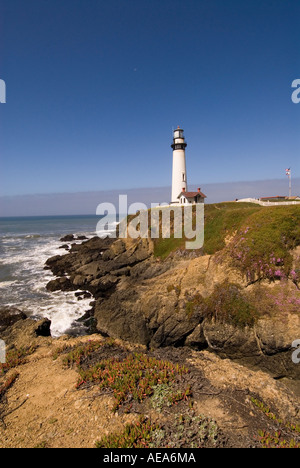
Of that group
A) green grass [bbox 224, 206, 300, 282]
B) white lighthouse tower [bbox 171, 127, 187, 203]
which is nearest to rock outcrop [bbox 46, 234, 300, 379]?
green grass [bbox 224, 206, 300, 282]

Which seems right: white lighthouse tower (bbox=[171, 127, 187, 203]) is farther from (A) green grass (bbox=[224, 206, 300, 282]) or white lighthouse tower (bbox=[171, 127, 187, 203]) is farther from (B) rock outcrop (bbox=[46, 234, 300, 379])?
(A) green grass (bbox=[224, 206, 300, 282])

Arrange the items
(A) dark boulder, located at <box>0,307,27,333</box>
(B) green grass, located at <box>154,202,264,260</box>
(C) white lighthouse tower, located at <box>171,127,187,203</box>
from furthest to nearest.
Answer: (C) white lighthouse tower, located at <box>171,127,187,203</box> < (B) green grass, located at <box>154,202,264,260</box> < (A) dark boulder, located at <box>0,307,27,333</box>

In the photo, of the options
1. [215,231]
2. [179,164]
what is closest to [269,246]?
[215,231]

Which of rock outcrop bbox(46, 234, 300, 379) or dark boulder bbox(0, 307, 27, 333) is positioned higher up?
rock outcrop bbox(46, 234, 300, 379)

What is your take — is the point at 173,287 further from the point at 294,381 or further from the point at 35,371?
the point at 35,371

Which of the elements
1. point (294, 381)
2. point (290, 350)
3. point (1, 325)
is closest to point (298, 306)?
point (290, 350)

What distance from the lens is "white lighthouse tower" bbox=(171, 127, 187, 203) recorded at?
40.6 meters

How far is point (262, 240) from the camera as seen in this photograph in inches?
658

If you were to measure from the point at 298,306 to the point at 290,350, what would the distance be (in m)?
2.58

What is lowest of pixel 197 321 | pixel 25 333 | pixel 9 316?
pixel 9 316

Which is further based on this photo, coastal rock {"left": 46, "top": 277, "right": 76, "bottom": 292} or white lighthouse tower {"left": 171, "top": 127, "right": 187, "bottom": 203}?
white lighthouse tower {"left": 171, "top": 127, "right": 187, "bottom": 203}

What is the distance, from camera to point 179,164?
134ft

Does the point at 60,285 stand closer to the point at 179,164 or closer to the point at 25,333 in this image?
the point at 25,333

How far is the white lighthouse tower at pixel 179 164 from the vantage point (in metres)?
40.6
